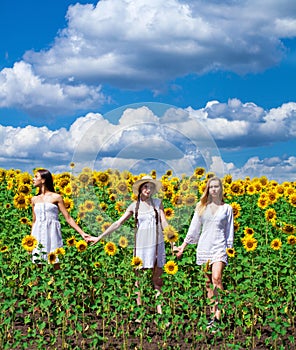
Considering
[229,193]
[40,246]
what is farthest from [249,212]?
[40,246]

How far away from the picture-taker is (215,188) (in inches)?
303

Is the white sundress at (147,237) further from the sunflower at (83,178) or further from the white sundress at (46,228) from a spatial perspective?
the white sundress at (46,228)

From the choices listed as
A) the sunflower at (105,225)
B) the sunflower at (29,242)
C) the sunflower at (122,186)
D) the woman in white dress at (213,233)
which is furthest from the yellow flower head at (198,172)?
the sunflower at (29,242)

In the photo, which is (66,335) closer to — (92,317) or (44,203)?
(92,317)

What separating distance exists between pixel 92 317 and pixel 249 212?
18.1ft

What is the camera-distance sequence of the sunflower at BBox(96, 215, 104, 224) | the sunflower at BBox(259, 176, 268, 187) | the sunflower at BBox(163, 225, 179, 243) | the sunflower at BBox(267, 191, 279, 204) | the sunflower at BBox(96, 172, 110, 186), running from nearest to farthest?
the sunflower at BBox(163, 225, 179, 243), the sunflower at BBox(96, 215, 104, 224), the sunflower at BBox(96, 172, 110, 186), the sunflower at BBox(267, 191, 279, 204), the sunflower at BBox(259, 176, 268, 187)

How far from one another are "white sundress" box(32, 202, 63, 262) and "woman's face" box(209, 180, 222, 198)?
2254 mm

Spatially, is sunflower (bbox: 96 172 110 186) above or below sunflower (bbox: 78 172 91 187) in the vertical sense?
above

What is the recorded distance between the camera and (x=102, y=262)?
8672 millimetres

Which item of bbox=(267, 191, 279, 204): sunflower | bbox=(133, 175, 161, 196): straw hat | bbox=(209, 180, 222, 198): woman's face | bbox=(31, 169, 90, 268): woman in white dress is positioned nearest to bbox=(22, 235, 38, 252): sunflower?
bbox=(31, 169, 90, 268): woman in white dress

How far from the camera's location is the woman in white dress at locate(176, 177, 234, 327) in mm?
7590

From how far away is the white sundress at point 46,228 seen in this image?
28.3ft

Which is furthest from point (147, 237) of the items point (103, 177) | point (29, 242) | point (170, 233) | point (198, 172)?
point (103, 177)

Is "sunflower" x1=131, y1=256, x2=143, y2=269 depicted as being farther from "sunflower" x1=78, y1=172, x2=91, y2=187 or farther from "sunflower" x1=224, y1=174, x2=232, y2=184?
"sunflower" x1=224, y1=174, x2=232, y2=184
